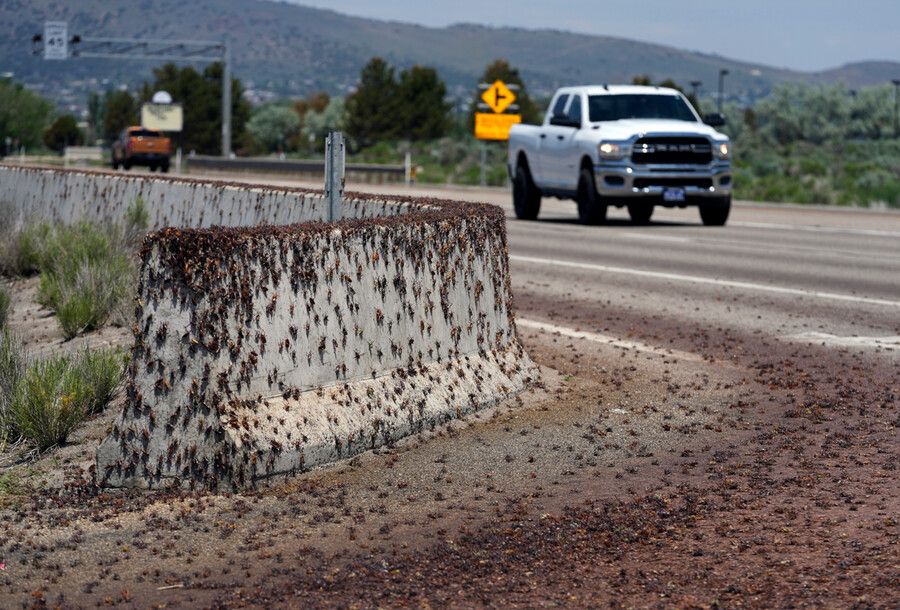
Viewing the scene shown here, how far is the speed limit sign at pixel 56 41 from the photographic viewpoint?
85.3m

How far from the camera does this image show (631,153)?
23.4 metres

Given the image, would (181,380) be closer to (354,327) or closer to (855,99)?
(354,327)

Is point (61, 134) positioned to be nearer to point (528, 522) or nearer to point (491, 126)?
point (491, 126)

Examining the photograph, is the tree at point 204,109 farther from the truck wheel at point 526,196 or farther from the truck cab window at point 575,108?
the truck cab window at point 575,108

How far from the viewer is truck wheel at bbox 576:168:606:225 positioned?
78.9 ft

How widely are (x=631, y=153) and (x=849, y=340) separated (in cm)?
1232

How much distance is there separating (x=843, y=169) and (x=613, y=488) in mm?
45667

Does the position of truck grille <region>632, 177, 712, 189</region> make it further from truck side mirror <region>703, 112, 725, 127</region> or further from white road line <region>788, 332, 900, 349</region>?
white road line <region>788, 332, 900, 349</region>

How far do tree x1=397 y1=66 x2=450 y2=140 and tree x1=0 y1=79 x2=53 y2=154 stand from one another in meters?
24.7

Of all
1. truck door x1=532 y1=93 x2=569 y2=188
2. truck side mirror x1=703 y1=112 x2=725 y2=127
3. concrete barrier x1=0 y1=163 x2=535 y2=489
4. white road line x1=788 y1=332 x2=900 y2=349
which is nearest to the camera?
concrete barrier x1=0 y1=163 x2=535 y2=489

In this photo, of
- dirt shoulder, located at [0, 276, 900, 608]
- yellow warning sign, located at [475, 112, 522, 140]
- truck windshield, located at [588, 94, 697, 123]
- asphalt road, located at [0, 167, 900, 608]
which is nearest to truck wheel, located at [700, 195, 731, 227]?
truck windshield, located at [588, 94, 697, 123]

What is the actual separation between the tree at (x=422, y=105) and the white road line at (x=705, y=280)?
8017 centimetres

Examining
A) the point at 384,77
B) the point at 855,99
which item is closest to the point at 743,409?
the point at 384,77

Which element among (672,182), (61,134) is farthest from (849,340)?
(61,134)
